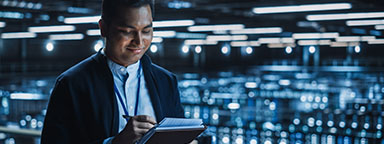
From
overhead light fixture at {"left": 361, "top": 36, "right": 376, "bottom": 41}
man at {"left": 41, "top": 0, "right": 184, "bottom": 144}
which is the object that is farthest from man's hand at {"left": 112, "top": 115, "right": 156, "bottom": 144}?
overhead light fixture at {"left": 361, "top": 36, "right": 376, "bottom": 41}

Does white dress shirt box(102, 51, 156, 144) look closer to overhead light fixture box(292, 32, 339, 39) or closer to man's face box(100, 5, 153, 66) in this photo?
man's face box(100, 5, 153, 66)

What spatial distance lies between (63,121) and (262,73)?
20223 mm

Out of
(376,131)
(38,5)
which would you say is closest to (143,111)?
(376,131)

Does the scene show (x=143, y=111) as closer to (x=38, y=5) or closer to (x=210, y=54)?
(x=38, y=5)

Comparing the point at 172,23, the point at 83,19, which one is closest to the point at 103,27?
the point at 83,19

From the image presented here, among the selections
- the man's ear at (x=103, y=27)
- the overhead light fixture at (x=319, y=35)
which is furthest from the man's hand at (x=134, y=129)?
the overhead light fixture at (x=319, y=35)

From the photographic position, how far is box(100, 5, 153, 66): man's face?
157 centimetres

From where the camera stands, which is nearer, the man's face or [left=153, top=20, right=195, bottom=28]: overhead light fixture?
the man's face

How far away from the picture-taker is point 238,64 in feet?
84.3

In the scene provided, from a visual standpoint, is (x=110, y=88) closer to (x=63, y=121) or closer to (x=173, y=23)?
(x=63, y=121)

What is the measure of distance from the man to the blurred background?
6.01 feet

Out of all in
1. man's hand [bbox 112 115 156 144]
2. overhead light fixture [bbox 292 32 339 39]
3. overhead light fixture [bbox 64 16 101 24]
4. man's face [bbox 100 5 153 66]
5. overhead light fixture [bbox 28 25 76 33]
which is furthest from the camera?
overhead light fixture [bbox 292 32 339 39]

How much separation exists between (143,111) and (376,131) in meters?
5.95

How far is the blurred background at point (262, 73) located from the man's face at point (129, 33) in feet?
6.29
